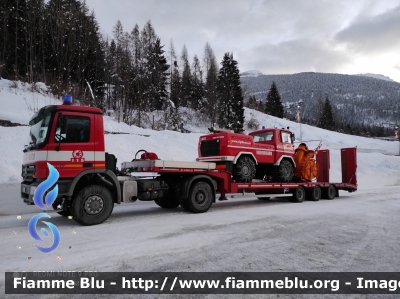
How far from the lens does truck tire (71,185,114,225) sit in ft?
21.0

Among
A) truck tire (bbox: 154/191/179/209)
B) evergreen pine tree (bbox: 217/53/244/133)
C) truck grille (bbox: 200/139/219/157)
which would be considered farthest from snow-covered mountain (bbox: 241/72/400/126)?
truck tire (bbox: 154/191/179/209)

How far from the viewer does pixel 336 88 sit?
608 ft

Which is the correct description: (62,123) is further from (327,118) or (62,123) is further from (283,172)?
(327,118)

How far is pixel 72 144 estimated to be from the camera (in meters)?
6.44

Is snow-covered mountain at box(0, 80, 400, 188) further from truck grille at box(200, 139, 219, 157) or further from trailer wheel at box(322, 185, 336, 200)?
truck grille at box(200, 139, 219, 157)

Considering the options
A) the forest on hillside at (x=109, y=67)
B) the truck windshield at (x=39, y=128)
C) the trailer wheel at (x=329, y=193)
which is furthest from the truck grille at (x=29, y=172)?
the forest on hillside at (x=109, y=67)

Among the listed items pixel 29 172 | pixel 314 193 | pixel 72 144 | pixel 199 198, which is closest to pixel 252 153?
pixel 199 198

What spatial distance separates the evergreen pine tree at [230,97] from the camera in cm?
4072

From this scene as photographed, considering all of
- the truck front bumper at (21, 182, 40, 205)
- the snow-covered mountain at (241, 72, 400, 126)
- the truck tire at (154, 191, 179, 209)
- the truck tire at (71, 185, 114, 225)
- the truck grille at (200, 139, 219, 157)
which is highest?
the snow-covered mountain at (241, 72, 400, 126)

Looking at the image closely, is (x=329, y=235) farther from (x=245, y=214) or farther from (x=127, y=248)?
(x=127, y=248)

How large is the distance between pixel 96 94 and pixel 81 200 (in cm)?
3163

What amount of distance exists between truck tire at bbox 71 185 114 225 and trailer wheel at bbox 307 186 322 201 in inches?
345

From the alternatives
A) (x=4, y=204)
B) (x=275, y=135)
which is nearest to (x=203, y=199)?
(x=275, y=135)

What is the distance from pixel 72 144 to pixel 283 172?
25.7ft
